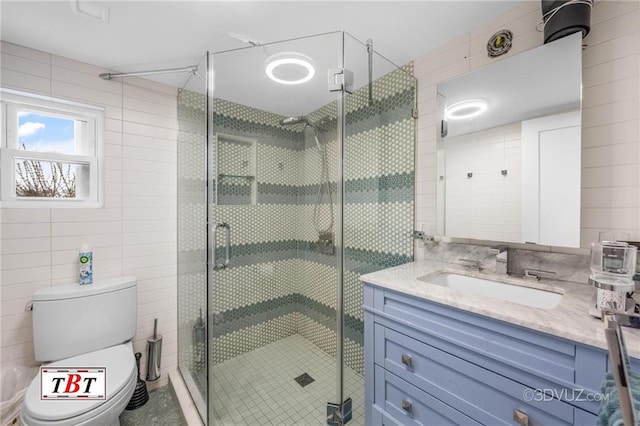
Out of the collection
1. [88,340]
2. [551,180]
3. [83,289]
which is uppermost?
[551,180]

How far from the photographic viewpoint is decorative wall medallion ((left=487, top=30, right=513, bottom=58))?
1.35 metres

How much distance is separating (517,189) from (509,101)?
46cm

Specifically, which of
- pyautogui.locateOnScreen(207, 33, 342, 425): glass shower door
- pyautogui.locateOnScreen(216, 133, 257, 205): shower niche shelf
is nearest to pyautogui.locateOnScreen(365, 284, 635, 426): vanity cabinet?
pyautogui.locateOnScreen(207, 33, 342, 425): glass shower door

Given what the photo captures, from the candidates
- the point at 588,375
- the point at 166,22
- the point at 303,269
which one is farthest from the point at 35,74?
the point at 588,375

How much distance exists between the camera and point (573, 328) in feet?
2.56

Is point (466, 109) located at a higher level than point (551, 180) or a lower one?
higher

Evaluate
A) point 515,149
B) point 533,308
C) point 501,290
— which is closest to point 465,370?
point 533,308

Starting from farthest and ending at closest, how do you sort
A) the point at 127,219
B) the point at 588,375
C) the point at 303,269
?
the point at 303,269 → the point at 127,219 → the point at 588,375

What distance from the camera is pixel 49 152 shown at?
1.68m

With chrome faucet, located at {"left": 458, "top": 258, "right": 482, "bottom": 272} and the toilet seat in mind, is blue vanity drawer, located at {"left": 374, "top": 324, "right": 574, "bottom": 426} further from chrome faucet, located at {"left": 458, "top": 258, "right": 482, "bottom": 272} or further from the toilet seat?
the toilet seat

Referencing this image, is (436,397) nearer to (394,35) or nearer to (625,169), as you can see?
(625,169)

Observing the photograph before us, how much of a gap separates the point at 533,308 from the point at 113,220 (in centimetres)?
240

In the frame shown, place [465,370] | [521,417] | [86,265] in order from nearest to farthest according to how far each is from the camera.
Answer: [521,417] → [465,370] → [86,265]

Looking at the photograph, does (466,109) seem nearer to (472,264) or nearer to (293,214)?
(472,264)
